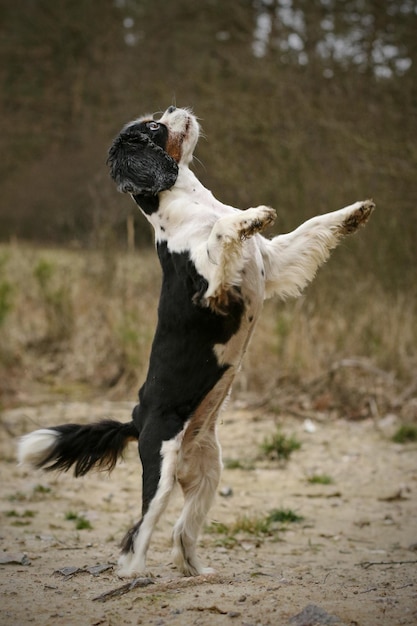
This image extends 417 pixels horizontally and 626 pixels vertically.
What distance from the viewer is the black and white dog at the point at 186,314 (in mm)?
3838

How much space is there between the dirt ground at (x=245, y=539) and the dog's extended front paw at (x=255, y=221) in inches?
62.6

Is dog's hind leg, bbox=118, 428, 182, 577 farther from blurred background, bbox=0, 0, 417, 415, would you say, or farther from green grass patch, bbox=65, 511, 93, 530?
blurred background, bbox=0, 0, 417, 415

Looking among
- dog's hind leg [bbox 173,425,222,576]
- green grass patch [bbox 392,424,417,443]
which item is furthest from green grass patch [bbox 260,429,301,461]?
dog's hind leg [bbox 173,425,222,576]

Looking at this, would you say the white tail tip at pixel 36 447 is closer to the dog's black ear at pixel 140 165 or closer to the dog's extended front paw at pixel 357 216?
the dog's black ear at pixel 140 165

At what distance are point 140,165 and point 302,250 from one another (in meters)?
0.98

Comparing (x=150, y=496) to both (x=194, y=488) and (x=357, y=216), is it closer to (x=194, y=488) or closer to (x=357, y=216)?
(x=194, y=488)

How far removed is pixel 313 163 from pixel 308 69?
2046 mm

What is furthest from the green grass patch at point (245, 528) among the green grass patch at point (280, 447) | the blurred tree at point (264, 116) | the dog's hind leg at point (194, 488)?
the blurred tree at point (264, 116)

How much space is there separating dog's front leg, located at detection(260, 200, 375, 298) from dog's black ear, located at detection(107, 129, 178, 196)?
635mm

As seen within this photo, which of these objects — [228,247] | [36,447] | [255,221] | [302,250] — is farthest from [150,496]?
[302,250]

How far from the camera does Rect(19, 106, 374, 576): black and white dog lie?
3.84m

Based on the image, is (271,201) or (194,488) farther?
(271,201)

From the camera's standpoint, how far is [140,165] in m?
4.12

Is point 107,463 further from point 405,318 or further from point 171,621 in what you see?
point 405,318
